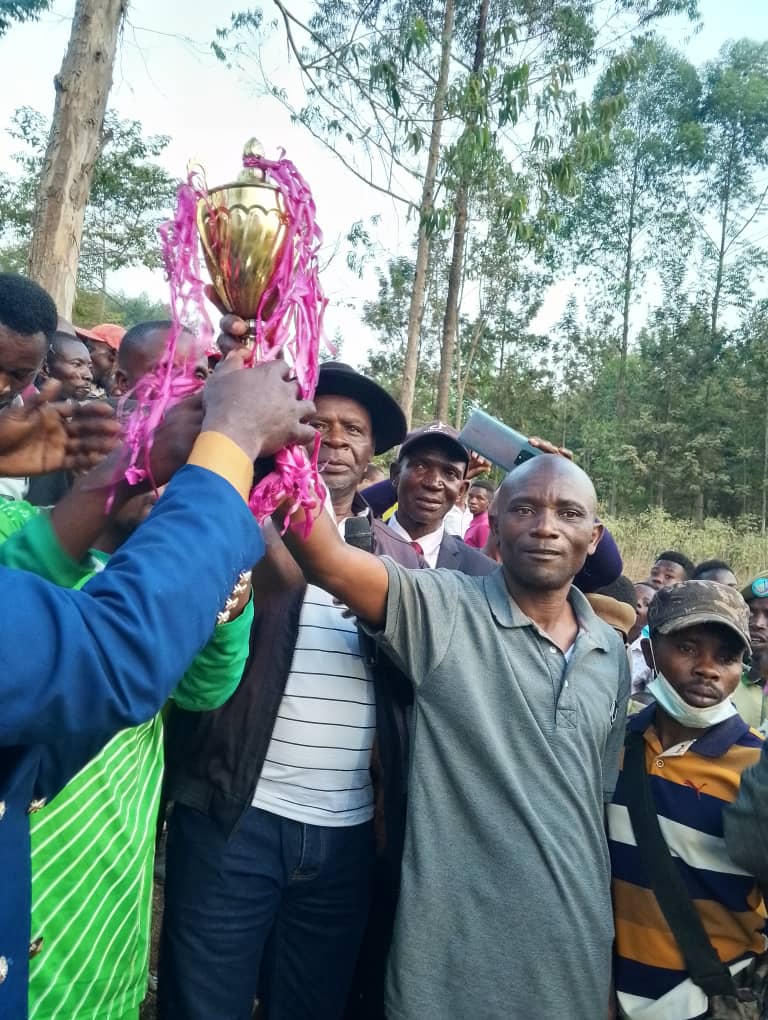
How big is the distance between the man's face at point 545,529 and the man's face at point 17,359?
3.92ft

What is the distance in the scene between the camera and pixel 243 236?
4.16 ft

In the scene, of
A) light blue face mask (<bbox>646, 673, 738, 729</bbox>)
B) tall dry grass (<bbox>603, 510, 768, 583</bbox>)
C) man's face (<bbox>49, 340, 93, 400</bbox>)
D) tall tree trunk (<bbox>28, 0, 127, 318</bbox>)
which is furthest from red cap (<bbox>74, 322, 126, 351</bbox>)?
tall dry grass (<bbox>603, 510, 768, 583</bbox>)

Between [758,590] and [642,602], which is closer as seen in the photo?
[758,590]

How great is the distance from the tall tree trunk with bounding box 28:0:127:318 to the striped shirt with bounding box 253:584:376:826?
12.7 feet

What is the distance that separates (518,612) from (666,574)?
404 cm

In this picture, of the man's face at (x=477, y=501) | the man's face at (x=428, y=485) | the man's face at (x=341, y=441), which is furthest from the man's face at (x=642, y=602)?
the man's face at (x=341, y=441)

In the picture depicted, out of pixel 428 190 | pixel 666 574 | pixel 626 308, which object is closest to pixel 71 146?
pixel 666 574

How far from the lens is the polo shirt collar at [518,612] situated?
1.86 metres

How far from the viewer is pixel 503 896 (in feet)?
5.48

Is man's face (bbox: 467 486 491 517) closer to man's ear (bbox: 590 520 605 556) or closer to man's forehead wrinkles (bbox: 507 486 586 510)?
man's ear (bbox: 590 520 605 556)

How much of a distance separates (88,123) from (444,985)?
17.2 ft

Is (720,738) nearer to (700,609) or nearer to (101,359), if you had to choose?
(700,609)

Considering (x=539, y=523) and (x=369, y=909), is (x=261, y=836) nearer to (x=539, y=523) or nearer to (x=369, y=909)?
(x=369, y=909)

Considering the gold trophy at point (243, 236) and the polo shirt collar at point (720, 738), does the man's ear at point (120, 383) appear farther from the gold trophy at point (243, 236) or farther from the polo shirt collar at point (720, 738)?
the polo shirt collar at point (720, 738)
